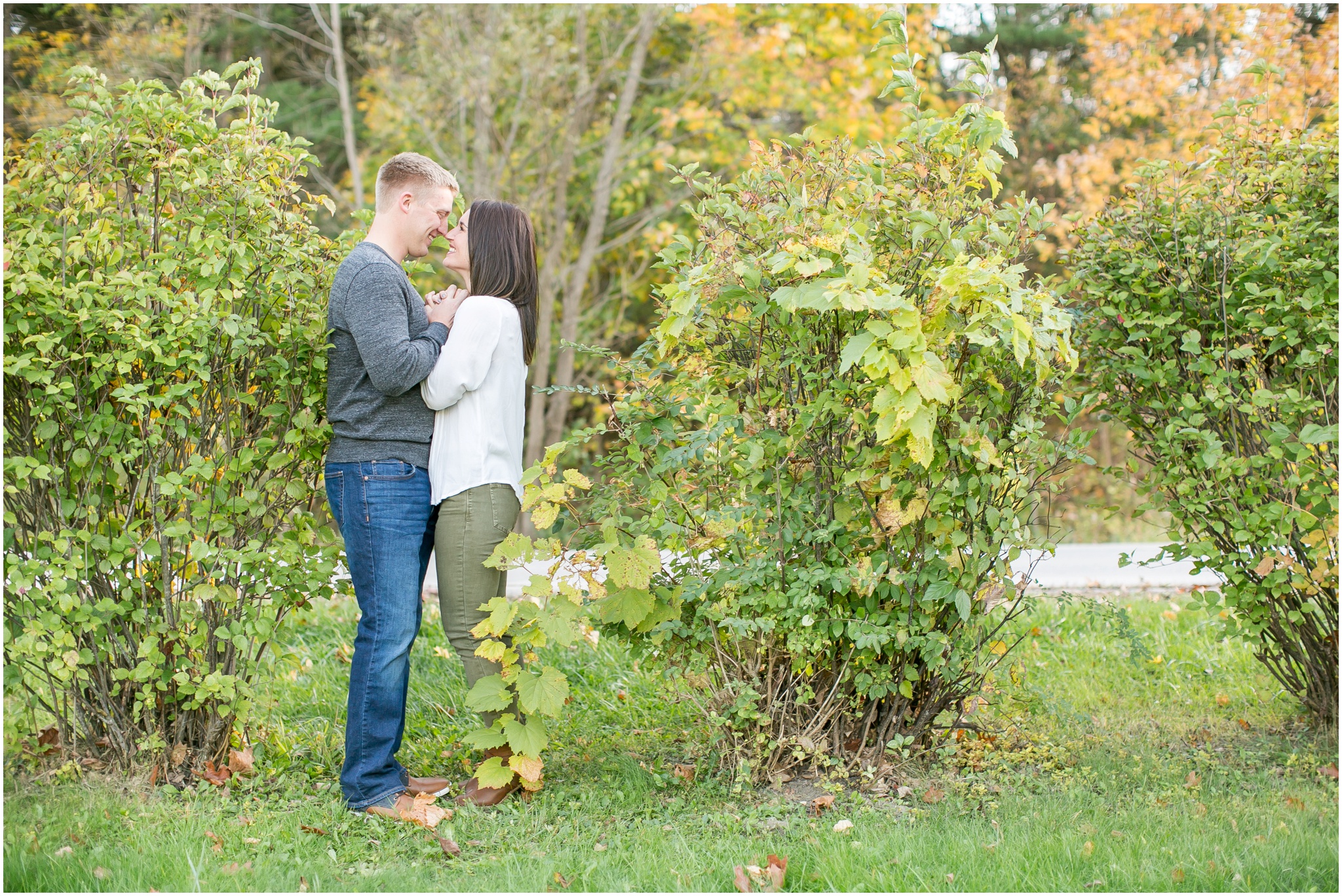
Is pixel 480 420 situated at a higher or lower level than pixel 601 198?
lower

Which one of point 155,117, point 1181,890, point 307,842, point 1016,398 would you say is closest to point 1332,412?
point 1016,398

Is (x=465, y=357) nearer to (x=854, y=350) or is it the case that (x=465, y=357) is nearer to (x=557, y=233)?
(x=854, y=350)

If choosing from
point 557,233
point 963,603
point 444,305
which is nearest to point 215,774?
point 444,305

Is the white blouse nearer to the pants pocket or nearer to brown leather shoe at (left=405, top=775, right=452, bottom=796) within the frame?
the pants pocket

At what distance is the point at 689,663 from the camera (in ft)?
10.3

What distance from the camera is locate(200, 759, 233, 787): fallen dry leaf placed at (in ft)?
10.6

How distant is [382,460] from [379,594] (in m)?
0.40

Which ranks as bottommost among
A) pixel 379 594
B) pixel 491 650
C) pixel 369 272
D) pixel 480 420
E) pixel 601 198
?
pixel 491 650

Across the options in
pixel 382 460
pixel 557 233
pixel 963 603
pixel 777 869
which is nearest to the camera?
pixel 777 869

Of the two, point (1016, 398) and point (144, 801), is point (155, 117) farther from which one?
point (1016, 398)

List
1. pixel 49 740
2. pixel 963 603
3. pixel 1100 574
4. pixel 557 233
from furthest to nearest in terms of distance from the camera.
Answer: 1. pixel 557 233
2. pixel 1100 574
3. pixel 49 740
4. pixel 963 603

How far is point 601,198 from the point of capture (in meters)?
9.32

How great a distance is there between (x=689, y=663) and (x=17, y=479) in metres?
1.99

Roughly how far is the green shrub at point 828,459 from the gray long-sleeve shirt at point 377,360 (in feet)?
1.48
